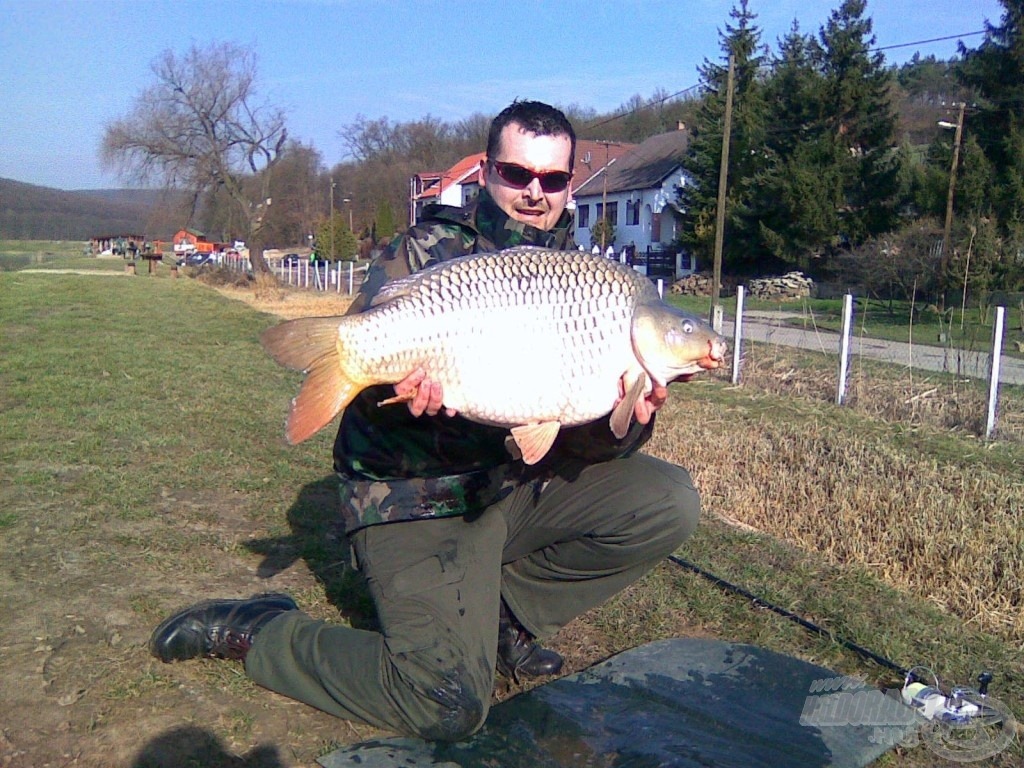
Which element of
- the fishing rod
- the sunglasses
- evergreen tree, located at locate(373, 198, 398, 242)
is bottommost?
the fishing rod

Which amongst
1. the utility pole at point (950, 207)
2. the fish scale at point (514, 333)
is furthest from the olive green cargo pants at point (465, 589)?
the utility pole at point (950, 207)

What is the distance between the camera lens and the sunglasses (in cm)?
295

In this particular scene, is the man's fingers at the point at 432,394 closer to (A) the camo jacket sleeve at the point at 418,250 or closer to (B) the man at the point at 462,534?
(B) the man at the point at 462,534

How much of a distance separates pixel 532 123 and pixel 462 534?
4.21ft

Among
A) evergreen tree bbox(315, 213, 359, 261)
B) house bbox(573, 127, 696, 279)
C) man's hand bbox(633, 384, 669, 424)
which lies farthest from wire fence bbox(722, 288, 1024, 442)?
evergreen tree bbox(315, 213, 359, 261)

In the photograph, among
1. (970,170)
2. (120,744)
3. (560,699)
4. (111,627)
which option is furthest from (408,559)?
(970,170)

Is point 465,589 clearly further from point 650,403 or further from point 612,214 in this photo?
point 612,214

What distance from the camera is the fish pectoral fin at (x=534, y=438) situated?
2387mm

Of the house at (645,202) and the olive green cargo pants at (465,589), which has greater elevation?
the house at (645,202)

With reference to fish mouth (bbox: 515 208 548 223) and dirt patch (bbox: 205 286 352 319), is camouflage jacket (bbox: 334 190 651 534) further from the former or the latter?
dirt patch (bbox: 205 286 352 319)

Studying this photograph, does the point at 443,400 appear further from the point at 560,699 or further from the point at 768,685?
the point at 768,685

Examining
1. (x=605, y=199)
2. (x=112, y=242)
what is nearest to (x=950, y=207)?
(x=605, y=199)

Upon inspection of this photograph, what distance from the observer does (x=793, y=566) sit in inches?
163

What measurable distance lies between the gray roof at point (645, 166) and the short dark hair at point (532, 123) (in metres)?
44.0
